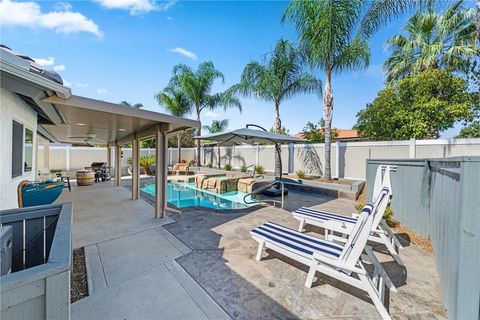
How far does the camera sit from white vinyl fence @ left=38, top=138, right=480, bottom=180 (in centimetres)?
815

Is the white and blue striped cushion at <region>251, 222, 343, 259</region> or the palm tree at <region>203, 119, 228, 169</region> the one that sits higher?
the palm tree at <region>203, 119, 228, 169</region>

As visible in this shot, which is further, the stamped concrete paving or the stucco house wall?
the stucco house wall

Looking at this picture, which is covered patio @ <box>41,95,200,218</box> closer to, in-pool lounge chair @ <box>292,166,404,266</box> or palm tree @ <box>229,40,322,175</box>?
in-pool lounge chair @ <box>292,166,404,266</box>

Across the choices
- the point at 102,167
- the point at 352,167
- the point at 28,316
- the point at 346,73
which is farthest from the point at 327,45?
the point at 102,167

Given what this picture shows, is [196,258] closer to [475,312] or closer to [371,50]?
[475,312]

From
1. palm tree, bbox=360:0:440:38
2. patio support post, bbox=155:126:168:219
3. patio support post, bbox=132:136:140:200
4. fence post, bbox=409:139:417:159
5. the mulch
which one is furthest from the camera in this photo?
fence post, bbox=409:139:417:159

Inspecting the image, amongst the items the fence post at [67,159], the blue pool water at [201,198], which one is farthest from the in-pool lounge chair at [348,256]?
the fence post at [67,159]

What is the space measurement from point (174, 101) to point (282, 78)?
1025cm

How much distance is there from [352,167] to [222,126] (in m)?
15.8

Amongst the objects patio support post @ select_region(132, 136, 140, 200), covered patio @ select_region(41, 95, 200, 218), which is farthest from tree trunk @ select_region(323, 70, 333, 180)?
patio support post @ select_region(132, 136, 140, 200)

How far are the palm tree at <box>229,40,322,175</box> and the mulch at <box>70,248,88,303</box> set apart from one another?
32.2 ft

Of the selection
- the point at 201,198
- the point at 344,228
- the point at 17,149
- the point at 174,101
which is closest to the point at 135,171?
the point at 201,198

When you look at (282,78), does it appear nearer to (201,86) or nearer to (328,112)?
(328,112)

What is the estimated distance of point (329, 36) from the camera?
30.2ft
